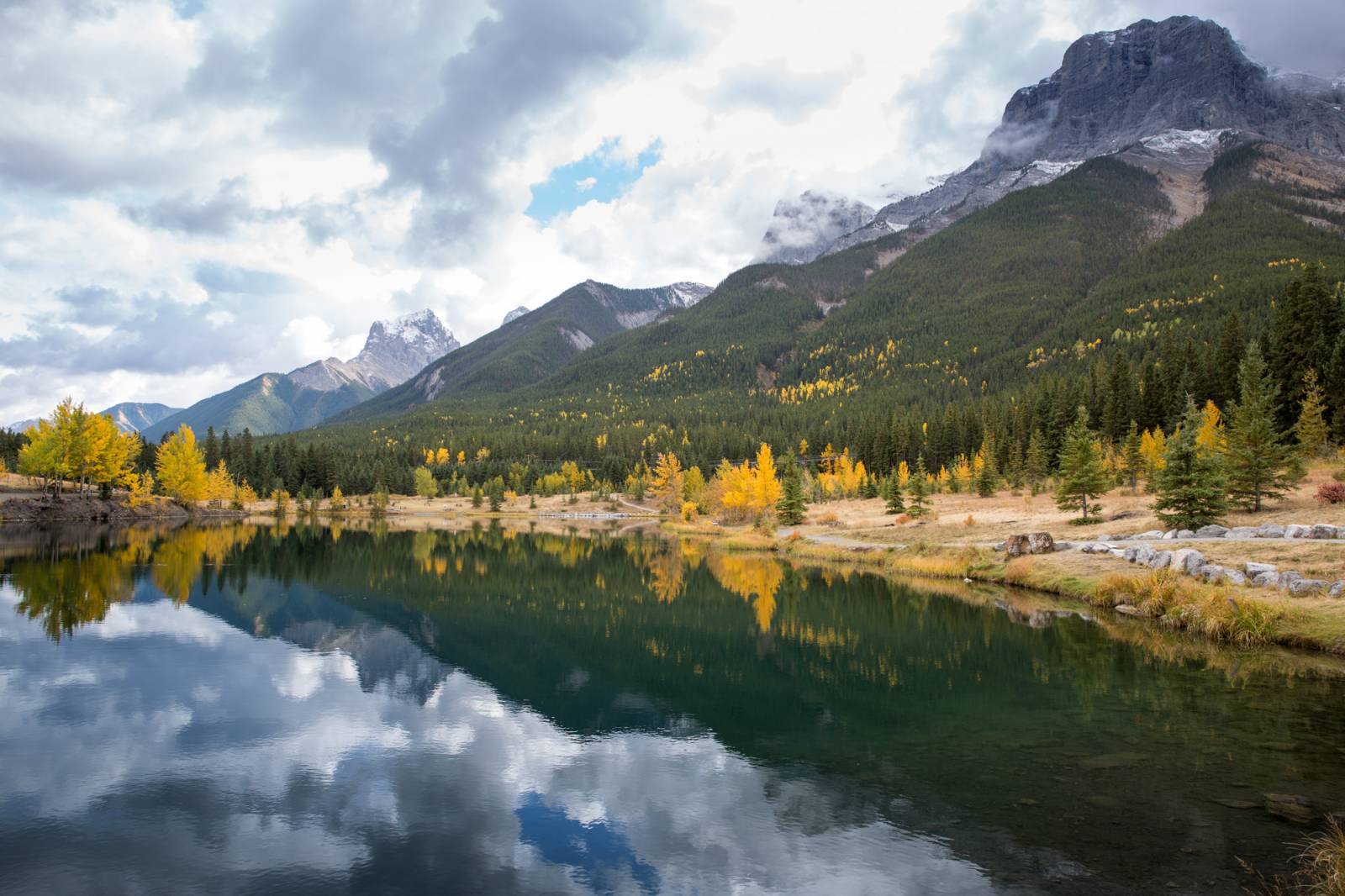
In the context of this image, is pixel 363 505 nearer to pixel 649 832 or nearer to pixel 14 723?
pixel 14 723

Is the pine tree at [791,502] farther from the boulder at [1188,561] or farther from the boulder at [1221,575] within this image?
the boulder at [1221,575]

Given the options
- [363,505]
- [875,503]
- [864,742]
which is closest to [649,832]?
[864,742]

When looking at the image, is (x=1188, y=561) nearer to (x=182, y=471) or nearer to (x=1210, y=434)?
(x=1210, y=434)

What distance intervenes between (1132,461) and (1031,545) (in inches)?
1232

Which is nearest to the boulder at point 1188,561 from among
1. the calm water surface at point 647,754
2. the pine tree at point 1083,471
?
the calm water surface at point 647,754

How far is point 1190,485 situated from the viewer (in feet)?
134

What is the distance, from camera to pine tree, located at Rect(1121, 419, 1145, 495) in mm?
68375

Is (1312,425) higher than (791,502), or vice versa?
(1312,425)

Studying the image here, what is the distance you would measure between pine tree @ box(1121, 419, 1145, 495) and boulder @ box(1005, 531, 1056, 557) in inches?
→ 1028

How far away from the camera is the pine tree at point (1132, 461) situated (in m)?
68.4

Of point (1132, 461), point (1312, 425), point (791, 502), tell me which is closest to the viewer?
point (1312, 425)

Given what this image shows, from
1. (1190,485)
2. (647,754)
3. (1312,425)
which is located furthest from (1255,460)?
(647,754)

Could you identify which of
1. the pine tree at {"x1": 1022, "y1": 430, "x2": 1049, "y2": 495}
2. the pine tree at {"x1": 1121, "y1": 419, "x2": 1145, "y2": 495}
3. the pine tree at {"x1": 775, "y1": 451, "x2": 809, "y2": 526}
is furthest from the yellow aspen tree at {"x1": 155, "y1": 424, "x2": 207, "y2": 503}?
the pine tree at {"x1": 1121, "y1": 419, "x2": 1145, "y2": 495}

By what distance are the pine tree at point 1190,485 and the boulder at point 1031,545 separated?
6578mm
